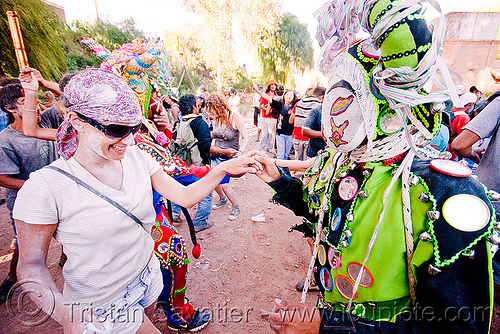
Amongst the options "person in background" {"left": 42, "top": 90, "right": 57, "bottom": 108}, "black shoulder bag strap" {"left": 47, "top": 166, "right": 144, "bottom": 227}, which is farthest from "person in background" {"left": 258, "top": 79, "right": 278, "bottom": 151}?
"black shoulder bag strap" {"left": 47, "top": 166, "right": 144, "bottom": 227}

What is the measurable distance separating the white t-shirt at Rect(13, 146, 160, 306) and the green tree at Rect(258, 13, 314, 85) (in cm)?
2084

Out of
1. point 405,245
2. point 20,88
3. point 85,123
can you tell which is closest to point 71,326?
point 85,123

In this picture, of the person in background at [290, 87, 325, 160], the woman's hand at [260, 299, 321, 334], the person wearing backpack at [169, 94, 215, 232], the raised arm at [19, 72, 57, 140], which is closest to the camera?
the woman's hand at [260, 299, 321, 334]

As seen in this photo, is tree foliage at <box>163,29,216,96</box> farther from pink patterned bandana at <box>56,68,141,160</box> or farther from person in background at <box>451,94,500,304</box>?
person in background at <box>451,94,500,304</box>

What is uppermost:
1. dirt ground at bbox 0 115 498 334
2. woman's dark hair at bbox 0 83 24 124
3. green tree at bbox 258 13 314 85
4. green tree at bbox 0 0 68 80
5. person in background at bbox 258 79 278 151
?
green tree at bbox 258 13 314 85

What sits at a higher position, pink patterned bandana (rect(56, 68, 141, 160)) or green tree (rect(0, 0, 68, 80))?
green tree (rect(0, 0, 68, 80))

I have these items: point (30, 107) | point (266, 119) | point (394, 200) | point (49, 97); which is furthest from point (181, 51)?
point (394, 200)

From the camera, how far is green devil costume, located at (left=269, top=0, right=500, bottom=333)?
0.97 m

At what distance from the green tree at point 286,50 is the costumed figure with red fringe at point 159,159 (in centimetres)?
1952

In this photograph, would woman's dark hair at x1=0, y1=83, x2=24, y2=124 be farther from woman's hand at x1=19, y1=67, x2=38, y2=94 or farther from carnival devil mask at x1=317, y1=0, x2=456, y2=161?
carnival devil mask at x1=317, y1=0, x2=456, y2=161

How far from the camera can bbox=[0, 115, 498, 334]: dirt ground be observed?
2904mm

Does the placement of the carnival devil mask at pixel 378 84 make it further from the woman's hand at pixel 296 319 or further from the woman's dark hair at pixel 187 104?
the woman's dark hair at pixel 187 104

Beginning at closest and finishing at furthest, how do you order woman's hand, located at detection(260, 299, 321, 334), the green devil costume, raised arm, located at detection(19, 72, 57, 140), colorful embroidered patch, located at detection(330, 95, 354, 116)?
the green devil costume, woman's hand, located at detection(260, 299, 321, 334), colorful embroidered patch, located at detection(330, 95, 354, 116), raised arm, located at detection(19, 72, 57, 140)

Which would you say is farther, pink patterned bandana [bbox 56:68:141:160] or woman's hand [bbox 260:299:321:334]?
pink patterned bandana [bbox 56:68:141:160]
